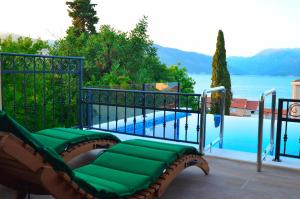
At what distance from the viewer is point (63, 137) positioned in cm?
376

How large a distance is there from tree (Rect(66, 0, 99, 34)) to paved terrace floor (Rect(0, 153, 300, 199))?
1465cm

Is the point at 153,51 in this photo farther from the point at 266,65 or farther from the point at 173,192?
the point at 266,65

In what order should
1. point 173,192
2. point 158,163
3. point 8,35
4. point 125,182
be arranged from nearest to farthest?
point 125,182 → point 158,163 → point 173,192 → point 8,35

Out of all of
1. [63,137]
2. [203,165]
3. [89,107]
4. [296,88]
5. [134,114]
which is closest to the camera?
[203,165]

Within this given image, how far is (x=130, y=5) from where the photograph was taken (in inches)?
616

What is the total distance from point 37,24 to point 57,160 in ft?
46.6

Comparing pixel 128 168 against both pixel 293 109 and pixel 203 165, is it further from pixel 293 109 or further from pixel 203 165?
pixel 293 109

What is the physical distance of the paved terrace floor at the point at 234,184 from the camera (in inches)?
125

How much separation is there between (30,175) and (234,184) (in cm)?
218

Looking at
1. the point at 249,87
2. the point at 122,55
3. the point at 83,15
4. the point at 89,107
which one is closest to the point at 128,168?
the point at 89,107

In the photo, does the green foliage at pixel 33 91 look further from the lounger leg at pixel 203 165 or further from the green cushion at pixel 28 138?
the green cushion at pixel 28 138

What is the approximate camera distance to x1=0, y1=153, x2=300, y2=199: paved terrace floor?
3188mm

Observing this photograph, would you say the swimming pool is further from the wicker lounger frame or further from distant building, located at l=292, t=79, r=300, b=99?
distant building, located at l=292, t=79, r=300, b=99

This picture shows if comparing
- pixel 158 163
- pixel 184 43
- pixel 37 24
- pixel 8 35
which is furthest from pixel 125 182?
pixel 184 43
